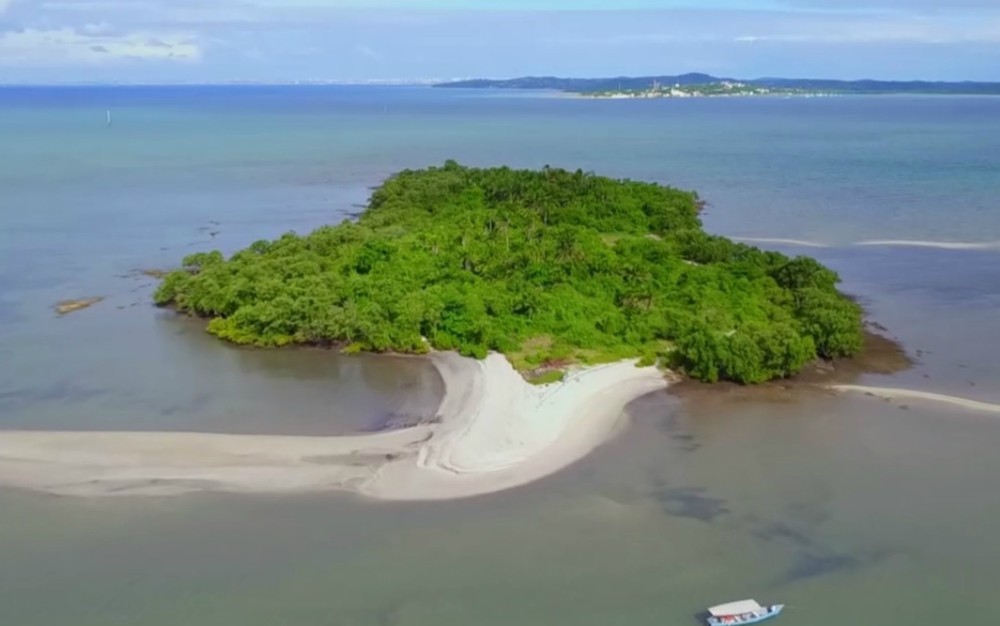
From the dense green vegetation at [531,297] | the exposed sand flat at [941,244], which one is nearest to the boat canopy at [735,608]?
the dense green vegetation at [531,297]

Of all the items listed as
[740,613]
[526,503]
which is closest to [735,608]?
[740,613]

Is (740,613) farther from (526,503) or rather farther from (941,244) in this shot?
(941,244)

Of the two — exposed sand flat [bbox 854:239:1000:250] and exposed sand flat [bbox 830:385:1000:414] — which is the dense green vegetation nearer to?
exposed sand flat [bbox 830:385:1000:414]

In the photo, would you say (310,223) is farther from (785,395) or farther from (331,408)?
(785,395)

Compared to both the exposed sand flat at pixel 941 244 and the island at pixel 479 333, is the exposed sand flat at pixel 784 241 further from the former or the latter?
the island at pixel 479 333

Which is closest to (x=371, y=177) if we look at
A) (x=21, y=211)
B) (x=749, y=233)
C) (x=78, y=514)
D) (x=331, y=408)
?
(x=21, y=211)
